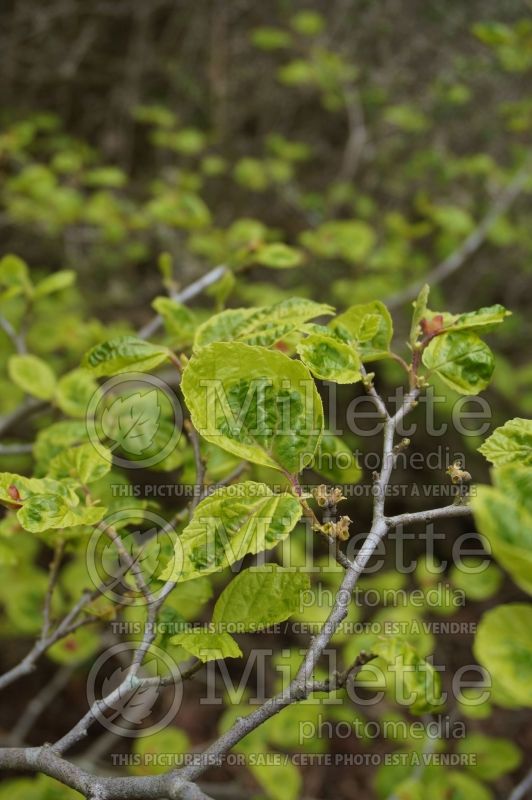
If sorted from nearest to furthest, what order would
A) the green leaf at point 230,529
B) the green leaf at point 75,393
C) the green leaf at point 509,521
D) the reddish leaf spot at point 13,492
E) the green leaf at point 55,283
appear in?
the green leaf at point 509,521
the green leaf at point 230,529
the reddish leaf spot at point 13,492
the green leaf at point 75,393
the green leaf at point 55,283

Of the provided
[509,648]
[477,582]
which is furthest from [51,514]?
[477,582]

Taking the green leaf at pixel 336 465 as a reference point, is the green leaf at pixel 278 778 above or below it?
below

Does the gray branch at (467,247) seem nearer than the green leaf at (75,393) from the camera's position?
No

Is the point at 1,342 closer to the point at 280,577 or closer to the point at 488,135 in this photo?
the point at 280,577

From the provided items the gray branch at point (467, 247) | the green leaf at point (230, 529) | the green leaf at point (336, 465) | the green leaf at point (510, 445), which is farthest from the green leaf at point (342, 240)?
the green leaf at point (230, 529)

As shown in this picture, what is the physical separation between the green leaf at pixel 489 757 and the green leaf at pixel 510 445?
1272mm

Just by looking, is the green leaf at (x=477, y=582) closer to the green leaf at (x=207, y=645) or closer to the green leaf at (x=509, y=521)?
the green leaf at (x=207, y=645)

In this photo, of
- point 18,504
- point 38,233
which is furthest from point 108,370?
point 38,233

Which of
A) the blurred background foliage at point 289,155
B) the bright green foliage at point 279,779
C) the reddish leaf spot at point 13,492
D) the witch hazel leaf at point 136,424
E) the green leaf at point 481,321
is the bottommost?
the bright green foliage at point 279,779

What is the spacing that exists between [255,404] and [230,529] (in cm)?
12

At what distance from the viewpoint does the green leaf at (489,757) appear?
1.62 metres

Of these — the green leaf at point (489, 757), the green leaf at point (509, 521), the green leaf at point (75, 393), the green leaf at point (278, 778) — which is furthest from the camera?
the green leaf at point (489, 757)

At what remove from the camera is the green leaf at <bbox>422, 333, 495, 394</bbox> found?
0.78 m

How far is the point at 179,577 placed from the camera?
0.61 m
